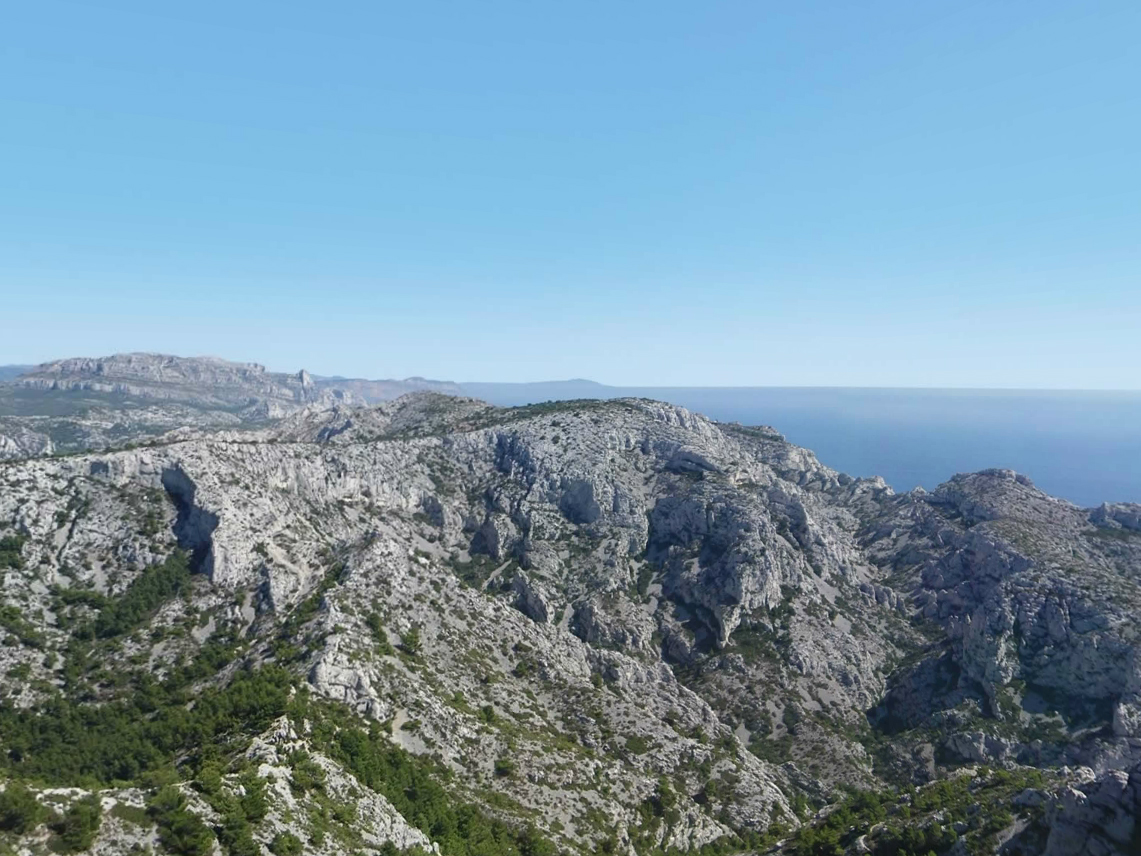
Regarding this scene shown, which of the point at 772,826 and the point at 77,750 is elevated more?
the point at 77,750

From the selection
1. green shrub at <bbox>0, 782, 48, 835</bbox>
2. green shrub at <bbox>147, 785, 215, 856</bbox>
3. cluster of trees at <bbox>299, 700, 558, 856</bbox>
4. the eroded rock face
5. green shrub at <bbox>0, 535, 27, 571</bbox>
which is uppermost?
green shrub at <bbox>0, 535, 27, 571</bbox>

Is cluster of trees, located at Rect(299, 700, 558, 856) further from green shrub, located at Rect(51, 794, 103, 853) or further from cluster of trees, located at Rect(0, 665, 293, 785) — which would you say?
green shrub, located at Rect(51, 794, 103, 853)

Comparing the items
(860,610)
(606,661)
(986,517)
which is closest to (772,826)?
(606,661)

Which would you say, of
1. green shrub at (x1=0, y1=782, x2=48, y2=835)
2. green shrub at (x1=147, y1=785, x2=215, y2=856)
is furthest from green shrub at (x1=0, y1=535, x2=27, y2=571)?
green shrub at (x1=0, y1=782, x2=48, y2=835)

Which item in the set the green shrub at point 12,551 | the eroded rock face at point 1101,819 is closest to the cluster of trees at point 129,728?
the green shrub at point 12,551

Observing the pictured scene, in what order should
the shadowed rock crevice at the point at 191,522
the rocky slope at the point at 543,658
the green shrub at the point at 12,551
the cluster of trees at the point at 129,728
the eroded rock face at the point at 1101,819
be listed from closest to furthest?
1. the eroded rock face at the point at 1101,819
2. the rocky slope at the point at 543,658
3. the cluster of trees at the point at 129,728
4. the green shrub at the point at 12,551
5. the shadowed rock crevice at the point at 191,522

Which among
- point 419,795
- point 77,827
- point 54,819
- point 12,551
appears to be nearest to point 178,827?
point 77,827

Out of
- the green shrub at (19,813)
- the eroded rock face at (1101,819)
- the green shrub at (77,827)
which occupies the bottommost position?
the eroded rock face at (1101,819)

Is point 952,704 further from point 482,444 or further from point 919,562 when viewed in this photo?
point 482,444

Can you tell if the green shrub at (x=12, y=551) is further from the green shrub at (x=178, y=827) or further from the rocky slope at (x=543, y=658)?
the green shrub at (x=178, y=827)
